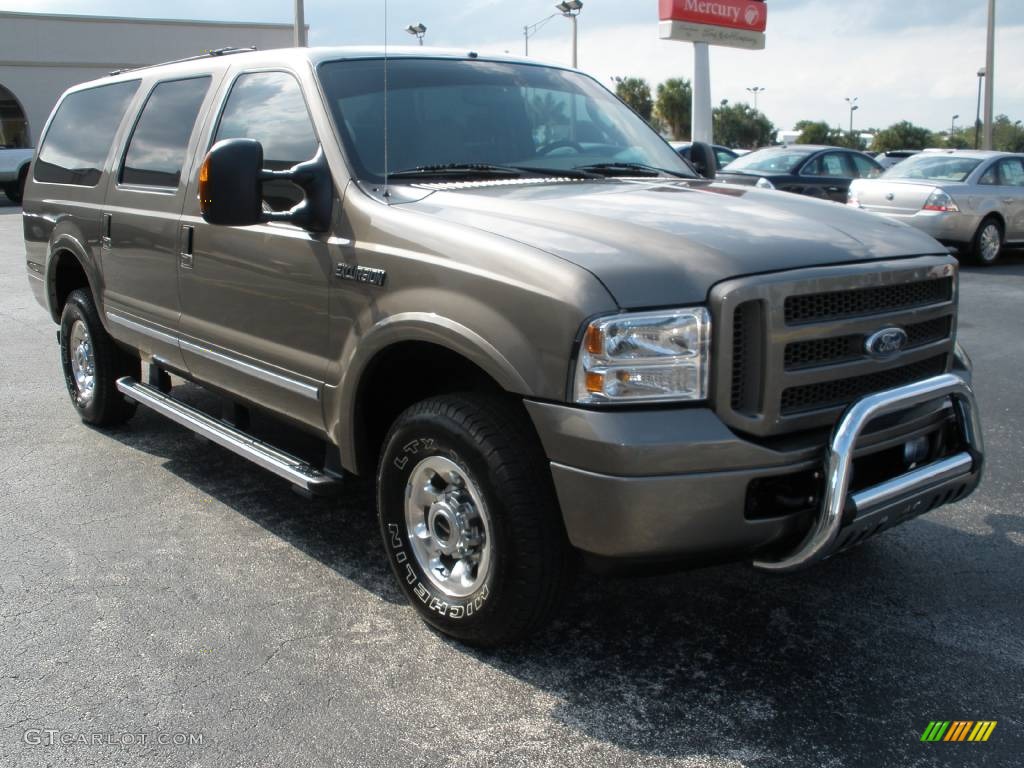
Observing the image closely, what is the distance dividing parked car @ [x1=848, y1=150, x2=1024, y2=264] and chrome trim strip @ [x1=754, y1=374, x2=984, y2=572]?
11342 mm

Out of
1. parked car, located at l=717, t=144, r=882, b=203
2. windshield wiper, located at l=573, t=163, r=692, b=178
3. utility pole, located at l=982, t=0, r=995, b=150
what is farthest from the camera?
utility pole, located at l=982, t=0, r=995, b=150

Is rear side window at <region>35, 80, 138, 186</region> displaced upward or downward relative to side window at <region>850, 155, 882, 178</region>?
downward

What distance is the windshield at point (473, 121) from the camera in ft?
13.1

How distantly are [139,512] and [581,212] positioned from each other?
2708 millimetres

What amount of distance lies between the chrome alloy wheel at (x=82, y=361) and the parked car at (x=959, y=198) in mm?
10801

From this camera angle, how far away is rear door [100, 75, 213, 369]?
16.0 feet

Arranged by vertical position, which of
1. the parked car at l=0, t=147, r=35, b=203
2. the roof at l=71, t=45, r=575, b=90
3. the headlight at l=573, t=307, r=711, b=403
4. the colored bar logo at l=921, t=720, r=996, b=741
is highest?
the parked car at l=0, t=147, r=35, b=203

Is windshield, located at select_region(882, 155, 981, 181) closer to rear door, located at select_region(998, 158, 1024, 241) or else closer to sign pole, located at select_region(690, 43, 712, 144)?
rear door, located at select_region(998, 158, 1024, 241)

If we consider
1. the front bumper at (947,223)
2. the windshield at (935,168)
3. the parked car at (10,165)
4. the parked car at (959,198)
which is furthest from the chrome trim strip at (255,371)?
the parked car at (10,165)

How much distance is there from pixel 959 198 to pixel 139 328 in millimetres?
11794

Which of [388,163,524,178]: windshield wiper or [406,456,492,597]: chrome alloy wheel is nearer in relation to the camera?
[406,456,492,597]: chrome alloy wheel

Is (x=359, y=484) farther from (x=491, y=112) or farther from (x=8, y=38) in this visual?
(x=8, y=38)

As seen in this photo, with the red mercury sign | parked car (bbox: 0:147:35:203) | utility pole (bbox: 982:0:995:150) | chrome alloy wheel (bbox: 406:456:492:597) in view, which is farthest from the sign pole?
chrome alloy wheel (bbox: 406:456:492:597)

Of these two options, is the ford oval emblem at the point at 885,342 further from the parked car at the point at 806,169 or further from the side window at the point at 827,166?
the side window at the point at 827,166
